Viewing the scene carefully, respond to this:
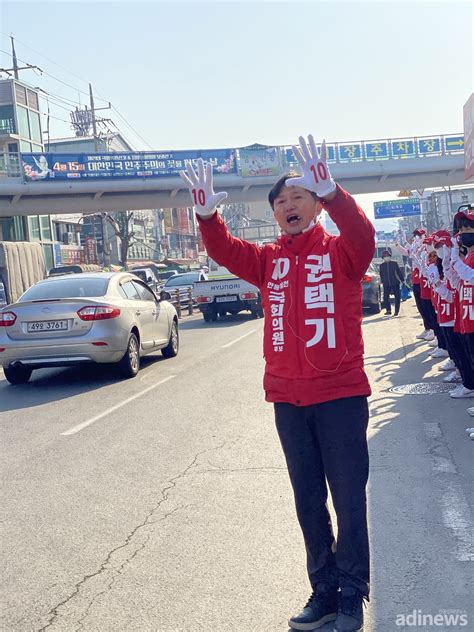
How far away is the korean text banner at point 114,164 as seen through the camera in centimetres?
3616

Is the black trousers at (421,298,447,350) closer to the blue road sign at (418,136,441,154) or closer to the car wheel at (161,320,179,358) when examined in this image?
the car wheel at (161,320,179,358)

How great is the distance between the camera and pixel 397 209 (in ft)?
225

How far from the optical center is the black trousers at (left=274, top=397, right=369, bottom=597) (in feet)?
11.5

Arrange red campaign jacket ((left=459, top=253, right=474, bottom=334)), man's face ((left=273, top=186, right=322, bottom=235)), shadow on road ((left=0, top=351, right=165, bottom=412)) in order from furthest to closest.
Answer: shadow on road ((left=0, top=351, right=165, bottom=412)) < red campaign jacket ((left=459, top=253, right=474, bottom=334)) < man's face ((left=273, top=186, right=322, bottom=235))

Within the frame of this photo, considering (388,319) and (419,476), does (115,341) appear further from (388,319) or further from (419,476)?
(388,319)

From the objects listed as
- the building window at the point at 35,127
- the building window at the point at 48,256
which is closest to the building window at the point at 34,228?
the building window at the point at 48,256

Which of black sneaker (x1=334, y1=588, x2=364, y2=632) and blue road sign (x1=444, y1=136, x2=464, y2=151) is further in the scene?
blue road sign (x1=444, y1=136, x2=464, y2=151)

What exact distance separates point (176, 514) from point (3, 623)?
1.72 m

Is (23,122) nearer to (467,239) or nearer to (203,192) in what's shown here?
(467,239)

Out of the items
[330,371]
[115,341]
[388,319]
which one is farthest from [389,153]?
[330,371]

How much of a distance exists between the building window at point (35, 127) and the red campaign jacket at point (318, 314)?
187 ft

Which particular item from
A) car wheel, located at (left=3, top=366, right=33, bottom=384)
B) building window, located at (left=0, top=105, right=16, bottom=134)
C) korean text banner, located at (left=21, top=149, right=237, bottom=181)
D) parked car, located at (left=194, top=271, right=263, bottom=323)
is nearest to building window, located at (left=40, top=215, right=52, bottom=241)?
building window, located at (left=0, top=105, right=16, bottom=134)

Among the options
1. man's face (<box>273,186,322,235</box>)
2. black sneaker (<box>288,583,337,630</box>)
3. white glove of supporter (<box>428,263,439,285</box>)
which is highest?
→ man's face (<box>273,186,322,235</box>)

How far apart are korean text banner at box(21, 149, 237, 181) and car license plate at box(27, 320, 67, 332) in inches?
1016
